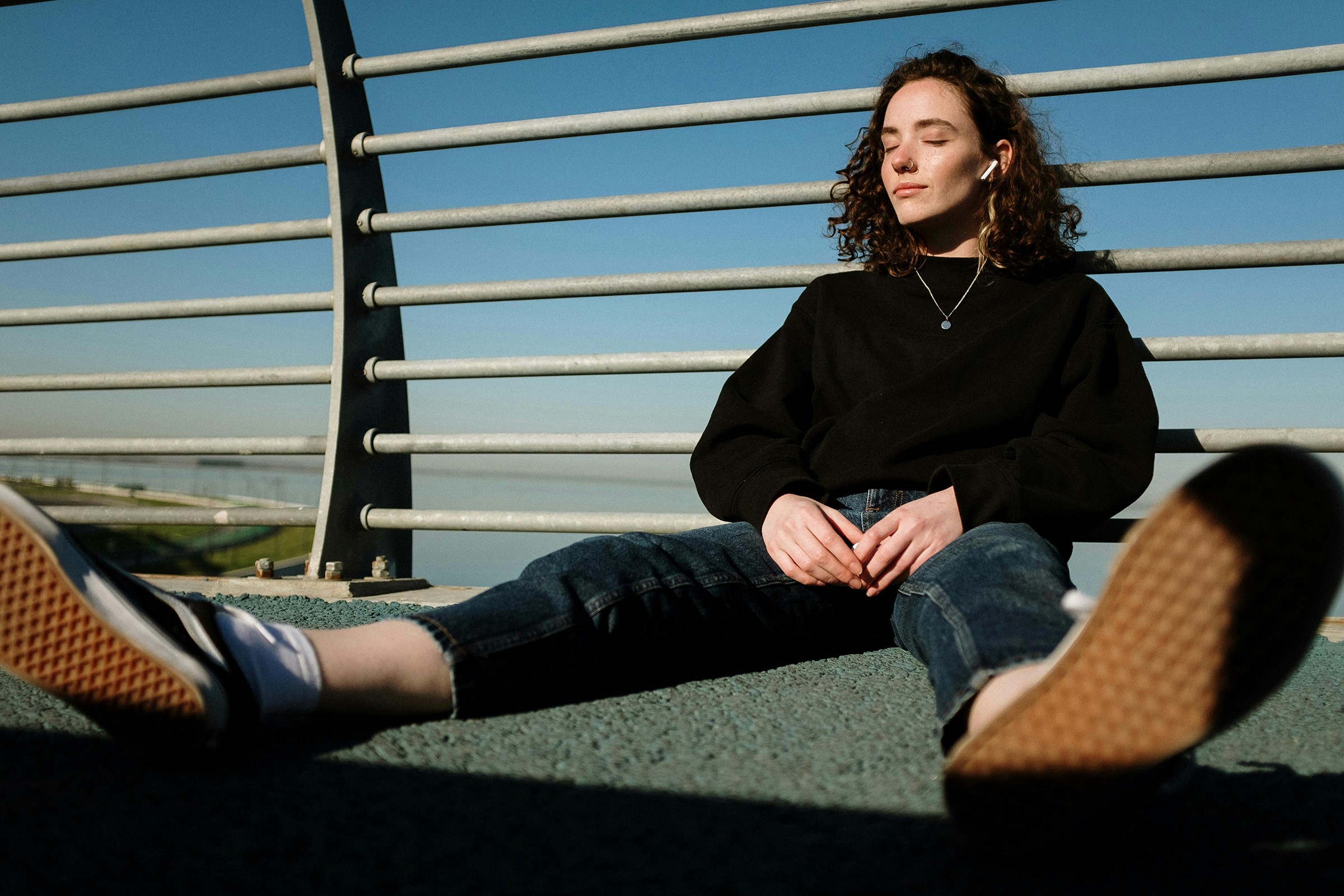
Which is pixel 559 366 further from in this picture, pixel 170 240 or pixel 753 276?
pixel 170 240

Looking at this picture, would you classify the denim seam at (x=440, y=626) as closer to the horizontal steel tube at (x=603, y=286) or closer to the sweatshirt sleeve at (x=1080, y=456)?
the sweatshirt sleeve at (x=1080, y=456)

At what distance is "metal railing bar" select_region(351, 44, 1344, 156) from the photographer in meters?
1.65

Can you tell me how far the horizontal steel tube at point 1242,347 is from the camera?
5.32 feet

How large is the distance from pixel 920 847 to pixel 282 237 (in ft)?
6.79

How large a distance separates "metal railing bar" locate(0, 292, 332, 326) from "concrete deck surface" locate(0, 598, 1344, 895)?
1323 mm

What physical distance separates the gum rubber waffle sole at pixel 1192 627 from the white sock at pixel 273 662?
64 centimetres

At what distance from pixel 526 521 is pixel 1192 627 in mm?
1525

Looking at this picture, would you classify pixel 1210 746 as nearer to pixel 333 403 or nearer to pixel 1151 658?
pixel 1151 658

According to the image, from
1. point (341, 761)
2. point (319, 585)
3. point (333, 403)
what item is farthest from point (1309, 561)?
point (333, 403)

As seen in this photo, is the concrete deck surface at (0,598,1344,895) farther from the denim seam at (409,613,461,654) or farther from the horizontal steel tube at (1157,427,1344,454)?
the horizontal steel tube at (1157,427,1344,454)

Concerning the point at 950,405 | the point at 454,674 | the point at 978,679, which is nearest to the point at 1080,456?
the point at 950,405

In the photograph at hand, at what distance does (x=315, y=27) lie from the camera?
6.69 feet

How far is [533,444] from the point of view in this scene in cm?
202

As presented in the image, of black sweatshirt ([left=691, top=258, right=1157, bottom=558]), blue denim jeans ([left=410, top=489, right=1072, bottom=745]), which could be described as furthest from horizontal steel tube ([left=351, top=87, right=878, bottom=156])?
blue denim jeans ([left=410, top=489, right=1072, bottom=745])
